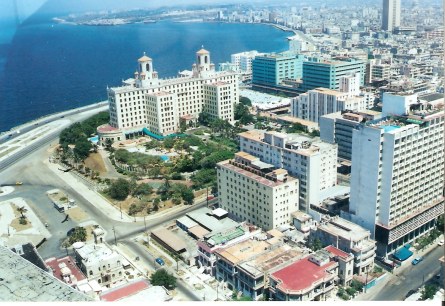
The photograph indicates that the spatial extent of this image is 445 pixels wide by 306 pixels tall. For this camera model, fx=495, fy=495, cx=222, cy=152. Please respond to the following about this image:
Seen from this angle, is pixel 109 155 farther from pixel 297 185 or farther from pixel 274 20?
pixel 274 20

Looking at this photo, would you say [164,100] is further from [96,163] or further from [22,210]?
[22,210]

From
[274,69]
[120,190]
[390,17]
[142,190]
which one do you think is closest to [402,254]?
[142,190]

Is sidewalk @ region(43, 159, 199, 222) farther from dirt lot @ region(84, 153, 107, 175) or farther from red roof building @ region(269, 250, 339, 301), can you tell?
red roof building @ region(269, 250, 339, 301)

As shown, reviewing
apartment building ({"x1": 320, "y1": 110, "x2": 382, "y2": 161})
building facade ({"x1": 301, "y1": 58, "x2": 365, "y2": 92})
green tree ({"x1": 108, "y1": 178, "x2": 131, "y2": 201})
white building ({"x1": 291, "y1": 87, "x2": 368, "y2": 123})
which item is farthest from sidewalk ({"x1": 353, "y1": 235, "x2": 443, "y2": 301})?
building facade ({"x1": 301, "y1": 58, "x2": 365, "y2": 92})

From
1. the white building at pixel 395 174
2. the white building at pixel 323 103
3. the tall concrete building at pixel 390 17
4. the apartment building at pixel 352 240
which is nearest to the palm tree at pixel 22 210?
the apartment building at pixel 352 240

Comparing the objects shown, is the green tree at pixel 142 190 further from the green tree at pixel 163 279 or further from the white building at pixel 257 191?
the green tree at pixel 163 279

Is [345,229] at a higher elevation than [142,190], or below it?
higher
